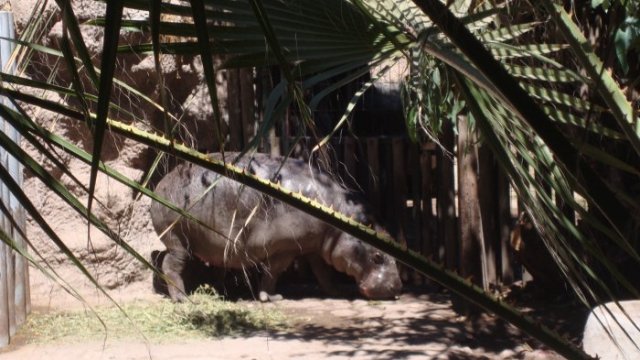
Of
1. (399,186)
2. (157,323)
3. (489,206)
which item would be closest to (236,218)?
(157,323)

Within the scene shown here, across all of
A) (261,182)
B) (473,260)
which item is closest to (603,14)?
(473,260)

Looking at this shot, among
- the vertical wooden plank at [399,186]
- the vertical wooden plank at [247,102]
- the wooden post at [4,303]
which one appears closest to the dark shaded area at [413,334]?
the vertical wooden plank at [399,186]

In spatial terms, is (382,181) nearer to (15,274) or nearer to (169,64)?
(169,64)

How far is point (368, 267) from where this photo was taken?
25.3 feet

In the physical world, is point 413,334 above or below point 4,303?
below

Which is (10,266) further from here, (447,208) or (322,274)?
(447,208)

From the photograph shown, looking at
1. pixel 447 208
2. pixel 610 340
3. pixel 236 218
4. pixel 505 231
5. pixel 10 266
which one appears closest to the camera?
pixel 610 340

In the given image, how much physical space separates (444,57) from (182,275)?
6.23 metres

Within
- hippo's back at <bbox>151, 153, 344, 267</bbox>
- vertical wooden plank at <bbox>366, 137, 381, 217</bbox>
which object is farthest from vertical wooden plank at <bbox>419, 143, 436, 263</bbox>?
hippo's back at <bbox>151, 153, 344, 267</bbox>

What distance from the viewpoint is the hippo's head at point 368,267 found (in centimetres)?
764

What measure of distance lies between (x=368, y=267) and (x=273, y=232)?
33.7 inches

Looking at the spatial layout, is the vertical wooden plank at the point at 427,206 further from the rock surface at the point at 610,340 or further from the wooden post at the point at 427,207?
the rock surface at the point at 610,340

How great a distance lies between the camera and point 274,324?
6.79 metres

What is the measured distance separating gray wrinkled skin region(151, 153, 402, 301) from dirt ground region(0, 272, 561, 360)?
0.42 meters
